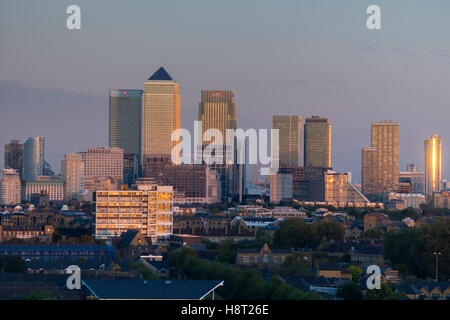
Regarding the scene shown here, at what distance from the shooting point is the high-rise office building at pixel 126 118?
573ft

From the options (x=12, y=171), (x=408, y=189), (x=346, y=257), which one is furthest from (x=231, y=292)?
(x=408, y=189)

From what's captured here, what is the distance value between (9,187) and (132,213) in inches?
2987

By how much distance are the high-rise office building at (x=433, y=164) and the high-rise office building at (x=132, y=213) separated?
101623mm

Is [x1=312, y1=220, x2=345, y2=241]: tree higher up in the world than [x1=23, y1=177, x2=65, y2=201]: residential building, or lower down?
lower down

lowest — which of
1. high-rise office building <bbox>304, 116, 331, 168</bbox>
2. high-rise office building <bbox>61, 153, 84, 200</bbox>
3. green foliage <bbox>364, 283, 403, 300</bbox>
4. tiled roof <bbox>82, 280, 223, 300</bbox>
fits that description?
green foliage <bbox>364, 283, 403, 300</bbox>

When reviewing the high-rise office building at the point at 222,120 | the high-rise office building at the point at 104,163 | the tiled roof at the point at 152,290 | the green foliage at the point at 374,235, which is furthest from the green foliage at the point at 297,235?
the high-rise office building at the point at 104,163

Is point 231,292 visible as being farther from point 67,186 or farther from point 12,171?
point 67,186

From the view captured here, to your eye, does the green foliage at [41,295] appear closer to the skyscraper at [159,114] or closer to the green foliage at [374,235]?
the green foliage at [374,235]

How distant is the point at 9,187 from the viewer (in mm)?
134500

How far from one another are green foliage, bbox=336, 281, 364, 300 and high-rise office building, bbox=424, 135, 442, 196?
5306 inches

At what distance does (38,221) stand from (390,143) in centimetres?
10218

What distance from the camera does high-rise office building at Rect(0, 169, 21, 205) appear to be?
13288 cm

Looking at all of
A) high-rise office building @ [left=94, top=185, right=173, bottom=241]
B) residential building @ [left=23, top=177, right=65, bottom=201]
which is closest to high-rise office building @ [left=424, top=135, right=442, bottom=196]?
residential building @ [left=23, top=177, right=65, bottom=201]

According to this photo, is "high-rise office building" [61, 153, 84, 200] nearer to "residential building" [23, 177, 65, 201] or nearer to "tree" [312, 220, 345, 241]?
"residential building" [23, 177, 65, 201]
